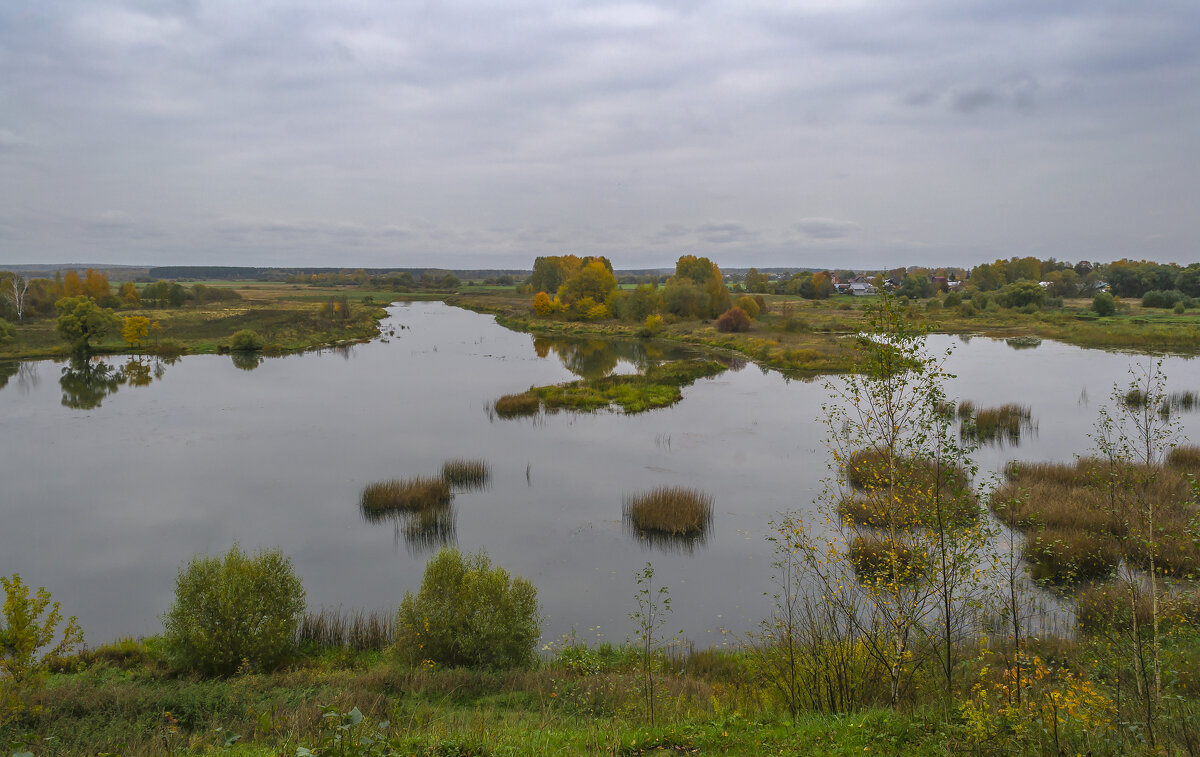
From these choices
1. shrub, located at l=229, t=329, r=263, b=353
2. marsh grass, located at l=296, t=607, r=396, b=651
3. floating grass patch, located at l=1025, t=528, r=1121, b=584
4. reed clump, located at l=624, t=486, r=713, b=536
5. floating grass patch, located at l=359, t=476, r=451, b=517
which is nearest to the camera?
marsh grass, located at l=296, t=607, r=396, b=651

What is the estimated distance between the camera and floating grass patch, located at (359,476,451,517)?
17281 millimetres

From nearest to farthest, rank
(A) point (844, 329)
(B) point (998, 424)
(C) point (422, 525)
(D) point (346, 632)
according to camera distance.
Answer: (D) point (346, 632)
(C) point (422, 525)
(B) point (998, 424)
(A) point (844, 329)

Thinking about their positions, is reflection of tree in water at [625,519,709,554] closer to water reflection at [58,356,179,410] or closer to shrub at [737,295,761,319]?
water reflection at [58,356,179,410]

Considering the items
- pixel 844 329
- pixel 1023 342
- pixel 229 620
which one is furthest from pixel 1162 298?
pixel 229 620

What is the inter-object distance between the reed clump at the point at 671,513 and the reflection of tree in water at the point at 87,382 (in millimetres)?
26827

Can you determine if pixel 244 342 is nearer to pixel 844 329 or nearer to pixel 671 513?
pixel 671 513

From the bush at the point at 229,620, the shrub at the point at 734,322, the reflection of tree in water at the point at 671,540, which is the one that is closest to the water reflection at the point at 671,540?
the reflection of tree in water at the point at 671,540

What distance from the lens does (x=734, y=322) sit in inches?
2363

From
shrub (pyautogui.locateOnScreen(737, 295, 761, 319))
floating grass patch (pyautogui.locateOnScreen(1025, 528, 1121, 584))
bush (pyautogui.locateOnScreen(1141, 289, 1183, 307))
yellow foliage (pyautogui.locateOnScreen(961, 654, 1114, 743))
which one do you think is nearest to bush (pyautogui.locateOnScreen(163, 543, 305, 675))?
yellow foliage (pyautogui.locateOnScreen(961, 654, 1114, 743))

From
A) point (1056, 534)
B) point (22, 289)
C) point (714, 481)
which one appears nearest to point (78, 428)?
point (714, 481)

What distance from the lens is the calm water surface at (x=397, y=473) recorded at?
13.3 meters

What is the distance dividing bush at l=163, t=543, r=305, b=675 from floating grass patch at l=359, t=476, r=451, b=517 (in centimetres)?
635

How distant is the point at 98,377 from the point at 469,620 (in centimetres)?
3841

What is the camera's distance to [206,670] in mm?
9781
